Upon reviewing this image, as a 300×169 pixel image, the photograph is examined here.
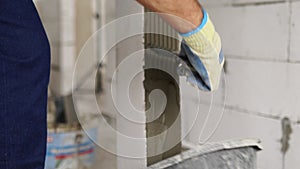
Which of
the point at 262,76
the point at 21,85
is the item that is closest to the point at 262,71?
the point at 262,76

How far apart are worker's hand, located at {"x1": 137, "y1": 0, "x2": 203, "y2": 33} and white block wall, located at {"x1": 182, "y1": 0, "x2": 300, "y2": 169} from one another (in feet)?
2.58

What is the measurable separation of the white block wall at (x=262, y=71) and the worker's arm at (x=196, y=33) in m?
0.65

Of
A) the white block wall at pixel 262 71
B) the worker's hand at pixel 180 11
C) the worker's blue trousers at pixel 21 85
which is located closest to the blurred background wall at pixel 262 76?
the white block wall at pixel 262 71

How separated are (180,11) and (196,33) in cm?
10

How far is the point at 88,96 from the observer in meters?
3.72

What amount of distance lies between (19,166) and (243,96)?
47.6 inches

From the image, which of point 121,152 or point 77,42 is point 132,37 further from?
point 77,42

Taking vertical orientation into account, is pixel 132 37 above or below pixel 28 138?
above

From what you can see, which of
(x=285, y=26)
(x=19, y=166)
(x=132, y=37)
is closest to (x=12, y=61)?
(x=19, y=166)

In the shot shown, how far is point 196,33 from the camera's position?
2.81 ft

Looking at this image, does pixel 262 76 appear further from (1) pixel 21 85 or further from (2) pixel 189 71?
(1) pixel 21 85

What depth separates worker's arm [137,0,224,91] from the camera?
760mm

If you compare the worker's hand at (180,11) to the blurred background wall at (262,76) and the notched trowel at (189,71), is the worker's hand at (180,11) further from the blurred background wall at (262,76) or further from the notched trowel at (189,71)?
the blurred background wall at (262,76)

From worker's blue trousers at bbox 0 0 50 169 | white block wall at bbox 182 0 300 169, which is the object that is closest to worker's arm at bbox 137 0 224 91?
worker's blue trousers at bbox 0 0 50 169
